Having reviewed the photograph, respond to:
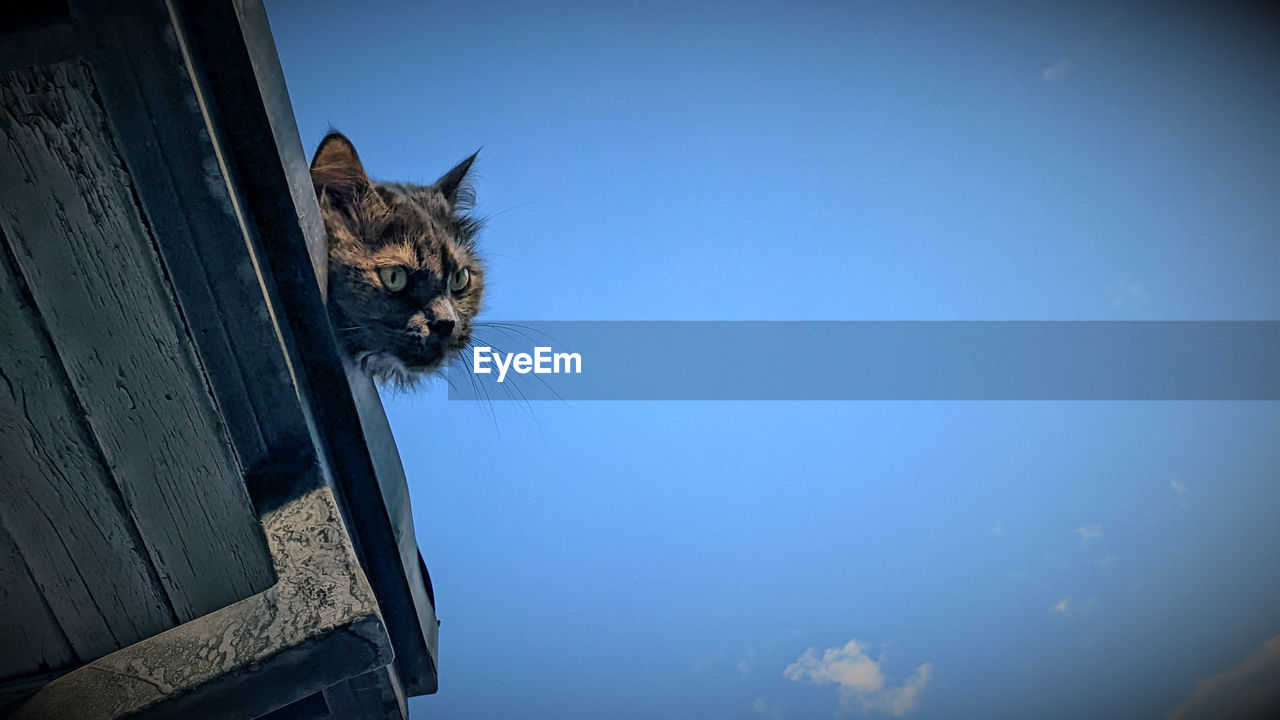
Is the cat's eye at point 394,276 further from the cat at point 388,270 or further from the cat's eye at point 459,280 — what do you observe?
the cat's eye at point 459,280

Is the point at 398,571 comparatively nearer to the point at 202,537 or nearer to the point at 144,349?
the point at 202,537

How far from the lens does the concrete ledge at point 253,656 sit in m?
0.96

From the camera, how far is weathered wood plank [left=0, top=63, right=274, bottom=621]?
94 cm

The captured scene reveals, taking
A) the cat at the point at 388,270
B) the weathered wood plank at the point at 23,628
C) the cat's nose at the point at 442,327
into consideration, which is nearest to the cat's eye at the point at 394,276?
the cat at the point at 388,270

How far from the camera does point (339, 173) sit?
184 cm

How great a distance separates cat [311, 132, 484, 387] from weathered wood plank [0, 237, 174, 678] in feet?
1.75

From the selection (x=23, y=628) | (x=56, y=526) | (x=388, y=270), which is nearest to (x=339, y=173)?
(x=388, y=270)

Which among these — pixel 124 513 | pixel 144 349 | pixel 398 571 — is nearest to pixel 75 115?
pixel 144 349

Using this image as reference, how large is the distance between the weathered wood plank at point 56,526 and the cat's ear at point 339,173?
92cm

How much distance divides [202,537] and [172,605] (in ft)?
0.50

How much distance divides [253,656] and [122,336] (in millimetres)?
545

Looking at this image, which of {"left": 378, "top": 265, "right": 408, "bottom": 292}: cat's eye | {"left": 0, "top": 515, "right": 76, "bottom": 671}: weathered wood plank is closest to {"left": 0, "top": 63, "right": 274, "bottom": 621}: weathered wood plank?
{"left": 0, "top": 515, "right": 76, "bottom": 671}: weathered wood plank

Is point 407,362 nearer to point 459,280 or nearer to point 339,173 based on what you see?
point 459,280

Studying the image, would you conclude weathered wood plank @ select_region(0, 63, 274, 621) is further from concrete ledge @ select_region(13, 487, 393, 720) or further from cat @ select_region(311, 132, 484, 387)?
cat @ select_region(311, 132, 484, 387)
